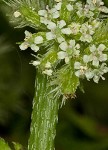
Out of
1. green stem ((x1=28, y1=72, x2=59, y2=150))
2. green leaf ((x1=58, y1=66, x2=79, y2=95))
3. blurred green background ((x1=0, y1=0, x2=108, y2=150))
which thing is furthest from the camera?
blurred green background ((x1=0, y1=0, x2=108, y2=150))

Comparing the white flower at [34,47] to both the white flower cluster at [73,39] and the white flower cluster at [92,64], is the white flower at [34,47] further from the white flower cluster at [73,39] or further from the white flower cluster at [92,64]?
the white flower cluster at [92,64]

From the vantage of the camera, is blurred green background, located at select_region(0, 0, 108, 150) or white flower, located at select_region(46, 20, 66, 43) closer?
white flower, located at select_region(46, 20, 66, 43)

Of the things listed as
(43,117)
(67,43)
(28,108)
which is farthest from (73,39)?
(28,108)

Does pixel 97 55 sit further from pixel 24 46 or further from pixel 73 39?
pixel 24 46

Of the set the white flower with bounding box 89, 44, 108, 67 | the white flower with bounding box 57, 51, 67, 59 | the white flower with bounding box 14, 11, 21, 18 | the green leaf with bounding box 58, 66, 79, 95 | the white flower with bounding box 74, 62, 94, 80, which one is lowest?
the green leaf with bounding box 58, 66, 79, 95

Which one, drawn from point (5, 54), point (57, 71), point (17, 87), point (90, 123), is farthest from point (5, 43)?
point (57, 71)

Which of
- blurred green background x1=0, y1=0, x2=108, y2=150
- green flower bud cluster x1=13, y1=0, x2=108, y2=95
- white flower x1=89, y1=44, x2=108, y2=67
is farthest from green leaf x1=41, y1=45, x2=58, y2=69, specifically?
blurred green background x1=0, y1=0, x2=108, y2=150

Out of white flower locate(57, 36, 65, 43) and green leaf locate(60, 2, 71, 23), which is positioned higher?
green leaf locate(60, 2, 71, 23)

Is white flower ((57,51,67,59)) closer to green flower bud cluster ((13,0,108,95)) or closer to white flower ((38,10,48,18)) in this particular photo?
green flower bud cluster ((13,0,108,95))
